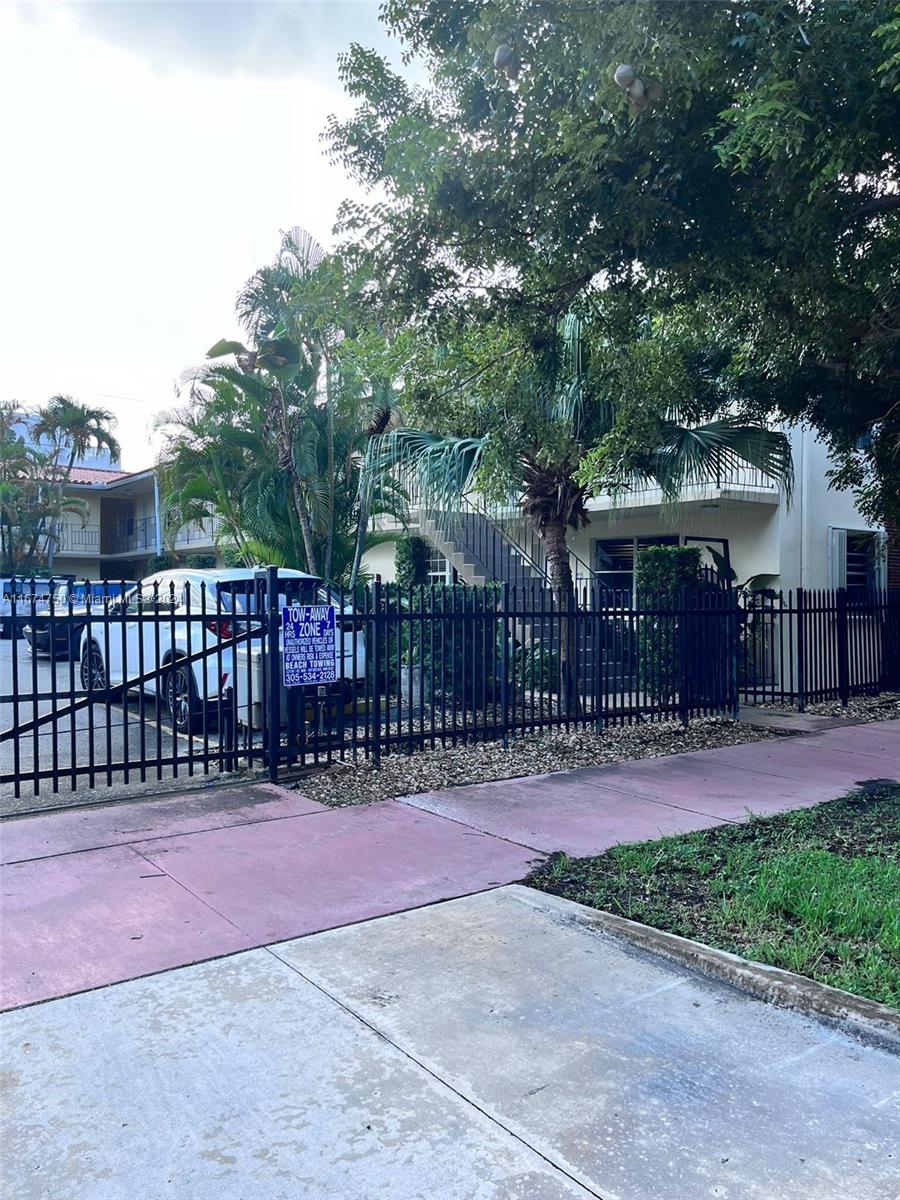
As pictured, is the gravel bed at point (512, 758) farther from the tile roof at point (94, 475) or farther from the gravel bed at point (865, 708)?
the tile roof at point (94, 475)

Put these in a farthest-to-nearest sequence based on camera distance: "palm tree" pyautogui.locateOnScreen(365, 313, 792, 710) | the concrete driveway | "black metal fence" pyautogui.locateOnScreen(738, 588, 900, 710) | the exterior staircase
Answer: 1. the exterior staircase
2. "black metal fence" pyautogui.locateOnScreen(738, 588, 900, 710)
3. "palm tree" pyautogui.locateOnScreen(365, 313, 792, 710)
4. the concrete driveway

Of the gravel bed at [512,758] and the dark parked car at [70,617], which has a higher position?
the dark parked car at [70,617]

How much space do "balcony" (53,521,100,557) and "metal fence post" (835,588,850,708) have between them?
31.4m

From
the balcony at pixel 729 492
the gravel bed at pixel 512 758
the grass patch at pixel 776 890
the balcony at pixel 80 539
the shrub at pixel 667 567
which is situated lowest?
the grass patch at pixel 776 890

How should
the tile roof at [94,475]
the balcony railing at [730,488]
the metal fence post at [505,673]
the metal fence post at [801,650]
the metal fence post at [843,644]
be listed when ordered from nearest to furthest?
the metal fence post at [505,673], the metal fence post at [801,650], the metal fence post at [843,644], the balcony railing at [730,488], the tile roof at [94,475]

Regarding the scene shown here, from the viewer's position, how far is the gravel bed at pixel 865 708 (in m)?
12.9

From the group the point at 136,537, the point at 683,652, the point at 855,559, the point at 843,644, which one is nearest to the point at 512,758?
the point at 683,652

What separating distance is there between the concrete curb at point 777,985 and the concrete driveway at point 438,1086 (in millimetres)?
83

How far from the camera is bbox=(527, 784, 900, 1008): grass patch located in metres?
4.56

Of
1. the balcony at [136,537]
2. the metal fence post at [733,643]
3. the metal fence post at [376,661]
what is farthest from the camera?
the balcony at [136,537]

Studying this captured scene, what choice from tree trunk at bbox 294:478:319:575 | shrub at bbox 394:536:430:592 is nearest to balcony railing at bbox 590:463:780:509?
tree trunk at bbox 294:478:319:575

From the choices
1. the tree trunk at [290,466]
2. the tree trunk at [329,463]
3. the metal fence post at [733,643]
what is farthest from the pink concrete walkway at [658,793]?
the tree trunk at [329,463]

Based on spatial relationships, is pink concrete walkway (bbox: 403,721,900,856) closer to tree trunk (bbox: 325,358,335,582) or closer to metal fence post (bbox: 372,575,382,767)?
metal fence post (bbox: 372,575,382,767)

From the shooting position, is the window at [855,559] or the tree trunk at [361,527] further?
the window at [855,559]
